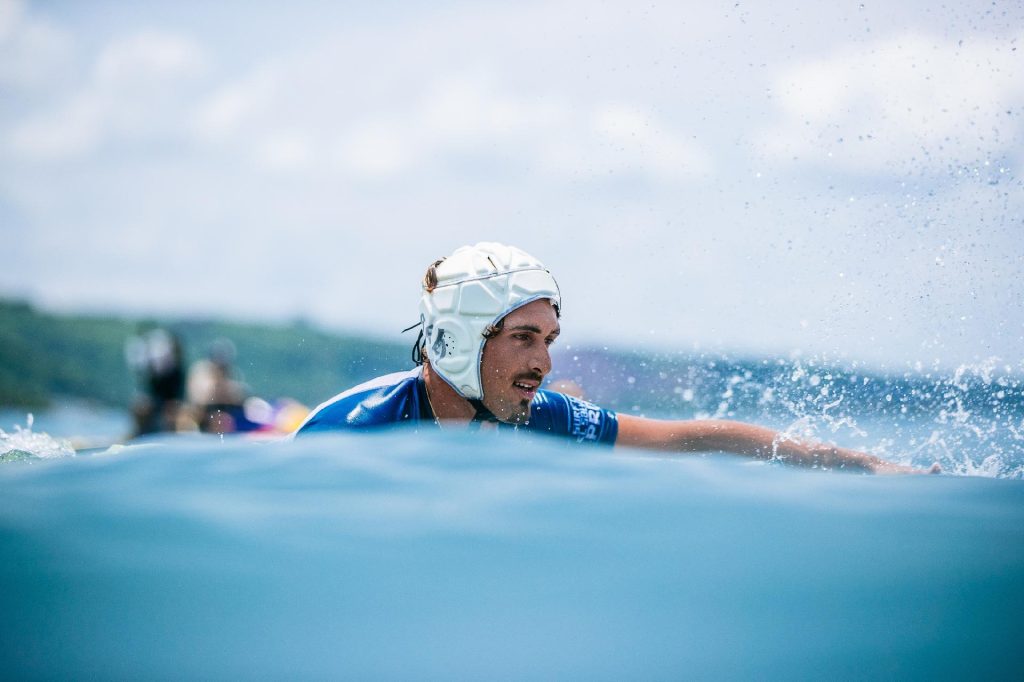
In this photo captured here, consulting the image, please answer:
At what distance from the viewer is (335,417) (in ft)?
15.6

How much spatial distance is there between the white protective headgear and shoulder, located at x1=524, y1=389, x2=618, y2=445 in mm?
528

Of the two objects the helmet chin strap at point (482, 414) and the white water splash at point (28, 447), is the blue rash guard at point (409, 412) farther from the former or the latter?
the white water splash at point (28, 447)

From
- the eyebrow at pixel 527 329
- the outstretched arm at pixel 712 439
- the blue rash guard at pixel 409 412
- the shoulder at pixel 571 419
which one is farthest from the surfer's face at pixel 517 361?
the outstretched arm at pixel 712 439

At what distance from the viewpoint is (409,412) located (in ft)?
16.1

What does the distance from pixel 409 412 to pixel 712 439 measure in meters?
1.81

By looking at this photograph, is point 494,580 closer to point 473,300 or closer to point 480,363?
point 480,363

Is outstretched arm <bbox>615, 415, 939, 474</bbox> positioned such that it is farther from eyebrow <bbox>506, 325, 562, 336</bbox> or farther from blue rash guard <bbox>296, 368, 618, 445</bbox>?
eyebrow <bbox>506, 325, 562, 336</bbox>

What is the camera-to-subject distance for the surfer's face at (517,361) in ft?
15.8

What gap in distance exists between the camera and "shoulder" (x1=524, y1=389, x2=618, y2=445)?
527 cm

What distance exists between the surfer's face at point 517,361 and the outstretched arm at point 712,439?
86cm

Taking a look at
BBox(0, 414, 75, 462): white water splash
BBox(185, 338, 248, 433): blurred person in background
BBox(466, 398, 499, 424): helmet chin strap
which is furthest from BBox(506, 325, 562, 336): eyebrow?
BBox(185, 338, 248, 433): blurred person in background

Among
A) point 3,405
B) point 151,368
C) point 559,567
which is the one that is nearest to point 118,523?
point 559,567

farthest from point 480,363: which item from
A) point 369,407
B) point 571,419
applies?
point 571,419

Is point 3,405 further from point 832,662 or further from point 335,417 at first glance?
point 832,662
